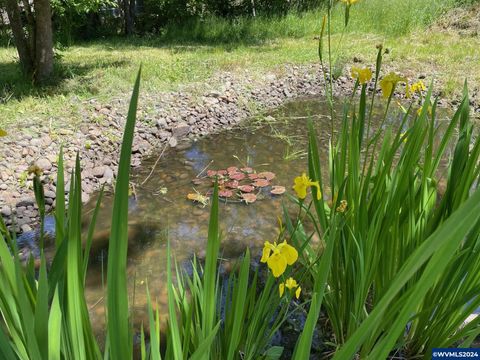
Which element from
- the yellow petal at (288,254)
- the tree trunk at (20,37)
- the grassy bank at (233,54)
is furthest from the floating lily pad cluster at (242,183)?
the tree trunk at (20,37)

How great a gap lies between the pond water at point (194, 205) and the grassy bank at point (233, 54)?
101cm

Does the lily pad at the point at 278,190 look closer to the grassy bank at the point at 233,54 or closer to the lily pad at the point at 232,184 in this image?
the lily pad at the point at 232,184

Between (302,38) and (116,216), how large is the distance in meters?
8.12

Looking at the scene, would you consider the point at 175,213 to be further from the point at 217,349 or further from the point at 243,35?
the point at 243,35

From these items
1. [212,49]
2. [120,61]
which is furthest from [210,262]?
[212,49]

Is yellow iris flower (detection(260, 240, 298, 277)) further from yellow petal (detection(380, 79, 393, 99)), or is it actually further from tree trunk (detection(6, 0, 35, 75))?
tree trunk (detection(6, 0, 35, 75))

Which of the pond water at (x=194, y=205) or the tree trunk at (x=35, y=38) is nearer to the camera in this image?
the pond water at (x=194, y=205)

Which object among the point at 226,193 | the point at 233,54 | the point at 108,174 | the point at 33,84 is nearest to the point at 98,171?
the point at 108,174

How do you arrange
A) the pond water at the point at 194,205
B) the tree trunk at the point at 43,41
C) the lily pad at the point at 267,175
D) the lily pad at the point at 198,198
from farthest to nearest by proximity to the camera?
the tree trunk at the point at 43,41, the lily pad at the point at 267,175, the lily pad at the point at 198,198, the pond water at the point at 194,205

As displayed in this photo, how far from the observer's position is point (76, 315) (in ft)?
2.13

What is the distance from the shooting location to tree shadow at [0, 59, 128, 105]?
13.6 ft

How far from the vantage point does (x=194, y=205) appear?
2.97 m

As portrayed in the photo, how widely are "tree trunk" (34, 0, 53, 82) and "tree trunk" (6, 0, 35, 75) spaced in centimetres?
12

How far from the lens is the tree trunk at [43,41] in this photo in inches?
171
